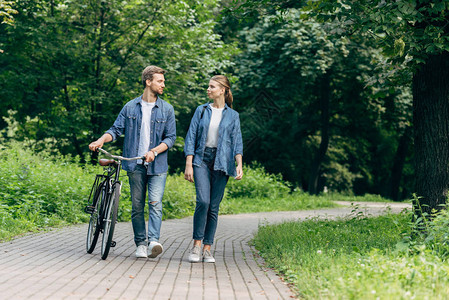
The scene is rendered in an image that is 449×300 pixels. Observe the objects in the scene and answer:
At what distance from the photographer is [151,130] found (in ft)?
22.3

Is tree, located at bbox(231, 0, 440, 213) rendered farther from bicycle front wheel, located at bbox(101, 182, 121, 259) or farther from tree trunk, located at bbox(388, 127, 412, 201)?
tree trunk, located at bbox(388, 127, 412, 201)

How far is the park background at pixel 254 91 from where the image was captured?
26.2 ft

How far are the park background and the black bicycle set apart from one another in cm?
192

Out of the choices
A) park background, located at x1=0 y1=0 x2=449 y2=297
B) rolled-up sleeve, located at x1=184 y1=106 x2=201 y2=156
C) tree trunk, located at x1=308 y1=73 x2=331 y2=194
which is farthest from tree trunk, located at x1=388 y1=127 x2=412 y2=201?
rolled-up sleeve, located at x1=184 y1=106 x2=201 y2=156

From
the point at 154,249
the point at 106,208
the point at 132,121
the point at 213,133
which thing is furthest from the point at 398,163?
the point at 106,208

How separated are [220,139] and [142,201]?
1.20m

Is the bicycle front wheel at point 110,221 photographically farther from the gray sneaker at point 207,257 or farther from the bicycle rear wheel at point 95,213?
the gray sneaker at point 207,257

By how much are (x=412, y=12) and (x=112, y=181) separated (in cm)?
428

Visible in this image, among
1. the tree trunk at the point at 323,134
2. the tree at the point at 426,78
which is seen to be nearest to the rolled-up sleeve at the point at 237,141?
the tree at the point at 426,78

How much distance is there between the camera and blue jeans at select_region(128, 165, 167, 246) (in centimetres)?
664

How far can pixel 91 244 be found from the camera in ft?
22.1

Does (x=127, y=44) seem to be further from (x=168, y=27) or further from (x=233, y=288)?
(x=233, y=288)

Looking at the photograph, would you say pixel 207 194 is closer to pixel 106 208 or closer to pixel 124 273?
pixel 106 208

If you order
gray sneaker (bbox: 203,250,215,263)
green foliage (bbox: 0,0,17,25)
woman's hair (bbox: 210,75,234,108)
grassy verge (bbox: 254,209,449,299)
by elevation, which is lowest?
gray sneaker (bbox: 203,250,215,263)
